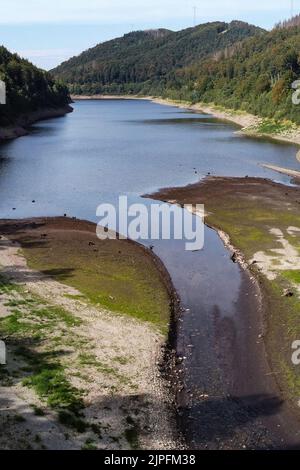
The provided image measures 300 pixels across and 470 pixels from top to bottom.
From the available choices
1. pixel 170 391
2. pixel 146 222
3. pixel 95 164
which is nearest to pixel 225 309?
pixel 170 391

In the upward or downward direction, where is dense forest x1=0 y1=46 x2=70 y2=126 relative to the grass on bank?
upward

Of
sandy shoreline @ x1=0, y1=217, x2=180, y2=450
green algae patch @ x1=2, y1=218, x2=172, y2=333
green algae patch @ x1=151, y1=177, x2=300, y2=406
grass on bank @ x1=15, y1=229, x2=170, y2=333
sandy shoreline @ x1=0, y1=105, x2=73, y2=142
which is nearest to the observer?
sandy shoreline @ x1=0, y1=217, x2=180, y2=450

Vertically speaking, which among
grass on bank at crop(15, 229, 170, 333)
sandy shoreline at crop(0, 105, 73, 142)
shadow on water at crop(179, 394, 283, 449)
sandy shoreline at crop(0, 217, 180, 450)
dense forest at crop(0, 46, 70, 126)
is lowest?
shadow on water at crop(179, 394, 283, 449)

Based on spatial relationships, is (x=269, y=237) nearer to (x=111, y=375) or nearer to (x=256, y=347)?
(x=256, y=347)

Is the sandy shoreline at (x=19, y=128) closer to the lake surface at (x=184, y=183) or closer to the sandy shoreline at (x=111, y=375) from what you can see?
the lake surface at (x=184, y=183)

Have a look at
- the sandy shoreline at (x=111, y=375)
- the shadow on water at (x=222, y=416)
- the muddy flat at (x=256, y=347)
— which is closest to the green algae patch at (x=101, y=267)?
the sandy shoreline at (x=111, y=375)

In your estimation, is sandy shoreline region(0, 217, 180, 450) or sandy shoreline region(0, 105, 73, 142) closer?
sandy shoreline region(0, 217, 180, 450)

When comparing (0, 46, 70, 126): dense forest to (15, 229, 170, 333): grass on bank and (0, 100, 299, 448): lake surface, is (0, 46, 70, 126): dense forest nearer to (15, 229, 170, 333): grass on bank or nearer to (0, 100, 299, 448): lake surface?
(0, 100, 299, 448): lake surface

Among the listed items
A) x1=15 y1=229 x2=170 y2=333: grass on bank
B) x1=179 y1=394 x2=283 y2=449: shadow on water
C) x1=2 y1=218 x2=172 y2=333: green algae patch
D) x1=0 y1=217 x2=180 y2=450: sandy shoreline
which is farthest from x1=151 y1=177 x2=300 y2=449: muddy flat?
x1=2 y1=218 x2=172 y2=333: green algae patch

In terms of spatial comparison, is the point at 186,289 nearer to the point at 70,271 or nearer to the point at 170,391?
the point at 70,271
